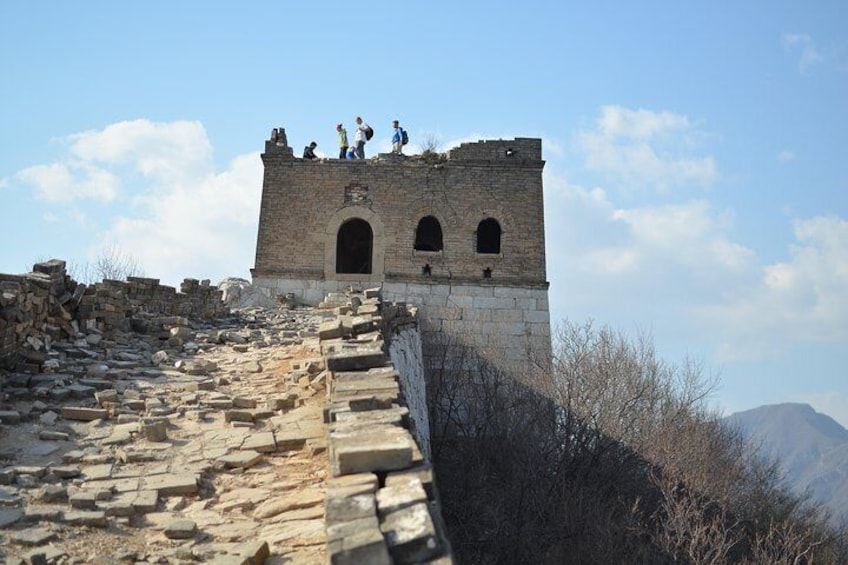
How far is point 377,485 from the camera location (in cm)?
389

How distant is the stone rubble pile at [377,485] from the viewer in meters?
3.37

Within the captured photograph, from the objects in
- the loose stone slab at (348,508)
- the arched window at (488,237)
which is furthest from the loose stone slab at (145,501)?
the arched window at (488,237)

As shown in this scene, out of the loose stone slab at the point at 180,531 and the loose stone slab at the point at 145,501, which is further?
the loose stone slab at the point at 145,501

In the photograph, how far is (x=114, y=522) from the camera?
439cm

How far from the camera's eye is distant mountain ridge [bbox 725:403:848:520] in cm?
10092

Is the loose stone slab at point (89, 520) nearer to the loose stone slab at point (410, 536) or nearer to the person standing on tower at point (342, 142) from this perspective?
the loose stone slab at point (410, 536)

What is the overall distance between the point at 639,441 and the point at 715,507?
1.76 m

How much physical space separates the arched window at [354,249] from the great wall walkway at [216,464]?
43.3ft

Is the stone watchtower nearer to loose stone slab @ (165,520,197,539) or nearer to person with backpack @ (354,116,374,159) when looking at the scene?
person with backpack @ (354,116,374,159)

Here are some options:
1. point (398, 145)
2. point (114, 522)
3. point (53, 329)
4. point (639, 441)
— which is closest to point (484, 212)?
point (398, 145)

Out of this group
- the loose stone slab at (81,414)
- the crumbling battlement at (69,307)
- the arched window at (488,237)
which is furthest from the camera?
the arched window at (488,237)

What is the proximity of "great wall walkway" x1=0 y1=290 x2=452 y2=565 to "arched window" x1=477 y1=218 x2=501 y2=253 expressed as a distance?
12101 mm

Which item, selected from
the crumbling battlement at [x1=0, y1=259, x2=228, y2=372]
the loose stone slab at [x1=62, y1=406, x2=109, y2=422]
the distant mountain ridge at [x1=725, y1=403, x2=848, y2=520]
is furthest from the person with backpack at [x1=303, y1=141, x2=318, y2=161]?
the distant mountain ridge at [x1=725, y1=403, x2=848, y2=520]

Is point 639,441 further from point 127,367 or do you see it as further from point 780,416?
point 780,416
